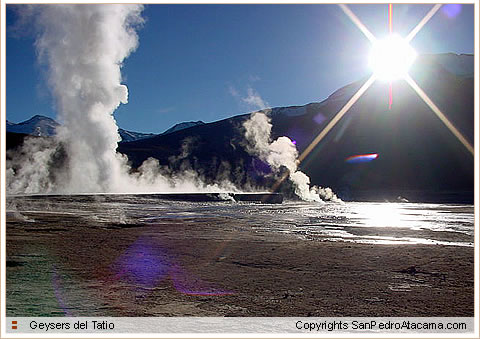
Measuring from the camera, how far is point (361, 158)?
341 ft

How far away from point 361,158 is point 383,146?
664cm

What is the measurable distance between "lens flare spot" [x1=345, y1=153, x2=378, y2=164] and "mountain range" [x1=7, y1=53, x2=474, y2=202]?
3.14 feet

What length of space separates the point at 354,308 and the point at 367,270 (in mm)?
3083

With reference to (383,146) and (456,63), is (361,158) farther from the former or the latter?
(456,63)

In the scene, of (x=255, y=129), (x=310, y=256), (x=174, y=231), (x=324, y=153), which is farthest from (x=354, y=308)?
(x=324, y=153)

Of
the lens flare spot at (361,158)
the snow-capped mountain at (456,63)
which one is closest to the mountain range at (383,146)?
the snow-capped mountain at (456,63)

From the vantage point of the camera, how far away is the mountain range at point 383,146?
9344 centimetres

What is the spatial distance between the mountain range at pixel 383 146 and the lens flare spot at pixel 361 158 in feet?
3.14

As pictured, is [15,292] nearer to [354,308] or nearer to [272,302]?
[272,302]

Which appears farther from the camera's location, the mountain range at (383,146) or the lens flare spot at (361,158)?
the lens flare spot at (361,158)

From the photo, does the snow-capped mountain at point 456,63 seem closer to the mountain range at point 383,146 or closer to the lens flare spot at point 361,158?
the mountain range at point 383,146

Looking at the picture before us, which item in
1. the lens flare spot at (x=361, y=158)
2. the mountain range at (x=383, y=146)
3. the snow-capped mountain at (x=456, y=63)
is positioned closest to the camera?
the mountain range at (x=383, y=146)

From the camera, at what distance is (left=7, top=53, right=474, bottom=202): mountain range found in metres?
93.4

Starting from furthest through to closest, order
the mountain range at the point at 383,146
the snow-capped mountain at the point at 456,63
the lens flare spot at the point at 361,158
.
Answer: the snow-capped mountain at the point at 456,63, the lens flare spot at the point at 361,158, the mountain range at the point at 383,146
